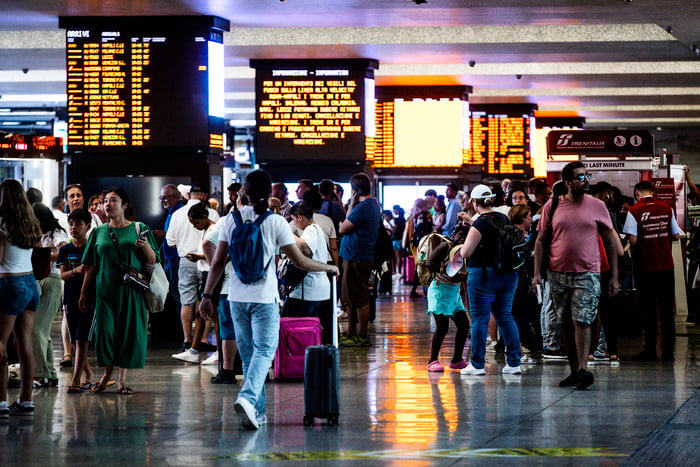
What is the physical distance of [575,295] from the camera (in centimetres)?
941

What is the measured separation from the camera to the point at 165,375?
1074 cm

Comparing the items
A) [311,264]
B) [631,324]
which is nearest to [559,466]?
[311,264]

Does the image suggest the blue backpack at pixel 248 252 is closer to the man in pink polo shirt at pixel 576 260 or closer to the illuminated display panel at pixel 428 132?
the man in pink polo shirt at pixel 576 260

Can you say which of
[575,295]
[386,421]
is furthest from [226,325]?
[575,295]

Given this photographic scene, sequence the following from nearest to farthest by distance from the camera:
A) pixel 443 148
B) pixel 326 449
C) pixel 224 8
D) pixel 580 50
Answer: pixel 326 449, pixel 224 8, pixel 580 50, pixel 443 148

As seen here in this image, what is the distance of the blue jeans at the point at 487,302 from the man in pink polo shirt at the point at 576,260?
57 cm

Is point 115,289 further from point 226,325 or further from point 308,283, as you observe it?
point 308,283

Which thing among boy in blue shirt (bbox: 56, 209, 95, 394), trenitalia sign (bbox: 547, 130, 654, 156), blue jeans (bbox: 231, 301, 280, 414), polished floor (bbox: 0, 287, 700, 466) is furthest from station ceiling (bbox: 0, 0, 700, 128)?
blue jeans (bbox: 231, 301, 280, 414)

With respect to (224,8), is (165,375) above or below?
below

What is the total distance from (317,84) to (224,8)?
14.5ft

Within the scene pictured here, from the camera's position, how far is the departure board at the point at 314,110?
19812mm

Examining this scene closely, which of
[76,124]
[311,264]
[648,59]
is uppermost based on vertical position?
[648,59]

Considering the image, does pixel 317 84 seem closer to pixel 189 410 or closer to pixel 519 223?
pixel 519 223

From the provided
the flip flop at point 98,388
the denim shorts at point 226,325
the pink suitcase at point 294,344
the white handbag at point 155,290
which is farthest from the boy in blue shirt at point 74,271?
the pink suitcase at point 294,344
